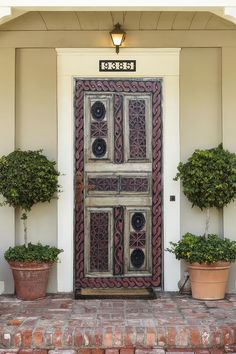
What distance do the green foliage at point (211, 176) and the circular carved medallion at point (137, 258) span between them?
0.90 m

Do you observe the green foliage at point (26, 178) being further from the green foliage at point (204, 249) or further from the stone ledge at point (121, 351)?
the stone ledge at point (121, 351)

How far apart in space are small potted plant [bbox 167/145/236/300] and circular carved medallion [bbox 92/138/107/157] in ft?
3.09

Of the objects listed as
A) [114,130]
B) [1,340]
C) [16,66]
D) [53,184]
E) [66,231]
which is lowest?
[1,340]

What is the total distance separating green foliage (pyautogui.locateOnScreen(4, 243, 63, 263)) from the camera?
5.77 meters

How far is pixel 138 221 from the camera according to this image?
20.8 ft

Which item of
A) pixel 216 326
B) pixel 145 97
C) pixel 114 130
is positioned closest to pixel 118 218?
pixel 114 130

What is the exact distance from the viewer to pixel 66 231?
20.5ft

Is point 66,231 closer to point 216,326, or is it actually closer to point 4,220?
point 4,220

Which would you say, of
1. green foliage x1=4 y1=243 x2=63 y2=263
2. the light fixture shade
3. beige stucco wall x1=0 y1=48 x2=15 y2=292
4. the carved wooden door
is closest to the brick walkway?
green foliage x1=4 y1=243 x2=63 y2=263

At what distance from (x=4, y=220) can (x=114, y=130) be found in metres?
1.57

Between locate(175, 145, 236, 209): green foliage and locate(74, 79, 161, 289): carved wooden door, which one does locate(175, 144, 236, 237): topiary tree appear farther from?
locate(74, 79, 161, 289): carved wooden door

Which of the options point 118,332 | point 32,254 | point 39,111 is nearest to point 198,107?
point 39,111

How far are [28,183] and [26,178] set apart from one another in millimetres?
59

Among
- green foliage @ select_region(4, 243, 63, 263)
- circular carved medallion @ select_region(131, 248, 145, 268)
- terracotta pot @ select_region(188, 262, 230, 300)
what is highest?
green foliage @ select_region(4, 243, 63, 263)
